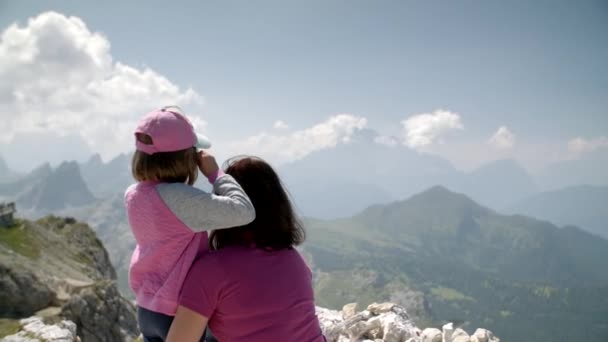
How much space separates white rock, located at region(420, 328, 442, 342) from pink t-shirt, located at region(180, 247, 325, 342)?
6.72 m

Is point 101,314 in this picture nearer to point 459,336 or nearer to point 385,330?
point 385,330

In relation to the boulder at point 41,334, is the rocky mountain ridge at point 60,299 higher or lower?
lower

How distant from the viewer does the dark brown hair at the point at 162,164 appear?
423 centimetres

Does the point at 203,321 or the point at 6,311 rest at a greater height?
the point at 203,321

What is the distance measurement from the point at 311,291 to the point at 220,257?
127cm

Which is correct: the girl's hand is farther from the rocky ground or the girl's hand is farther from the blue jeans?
the rocky ground

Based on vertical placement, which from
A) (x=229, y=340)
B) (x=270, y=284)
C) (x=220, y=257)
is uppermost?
(x=220, y=257)

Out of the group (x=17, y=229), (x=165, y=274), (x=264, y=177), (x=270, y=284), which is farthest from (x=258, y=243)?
(x=17, y=229)

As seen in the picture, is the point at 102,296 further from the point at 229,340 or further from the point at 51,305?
the point at 229,340

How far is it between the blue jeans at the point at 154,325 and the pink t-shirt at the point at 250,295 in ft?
1.56

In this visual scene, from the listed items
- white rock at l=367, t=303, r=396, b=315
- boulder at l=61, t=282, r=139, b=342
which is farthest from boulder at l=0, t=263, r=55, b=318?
white rock at l=367, t=303, r=396, b=315

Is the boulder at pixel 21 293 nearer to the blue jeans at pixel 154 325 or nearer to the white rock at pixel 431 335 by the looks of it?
the white rock at pixel 431 335

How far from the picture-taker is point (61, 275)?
A: 39.6 metres

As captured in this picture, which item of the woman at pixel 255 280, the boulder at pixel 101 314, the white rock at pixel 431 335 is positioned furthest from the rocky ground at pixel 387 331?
the boulder at pixel 101 314
